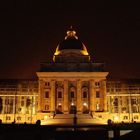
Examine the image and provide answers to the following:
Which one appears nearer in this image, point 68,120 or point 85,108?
point 68,120

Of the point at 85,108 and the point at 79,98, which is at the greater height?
the point at 79,98

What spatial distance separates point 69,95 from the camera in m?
84.4

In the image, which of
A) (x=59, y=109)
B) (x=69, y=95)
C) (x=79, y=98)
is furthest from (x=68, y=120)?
(x=69, y=95)

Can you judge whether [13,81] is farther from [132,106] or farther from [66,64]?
[132,106]

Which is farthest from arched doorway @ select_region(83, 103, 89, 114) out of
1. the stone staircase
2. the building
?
the stone staircase

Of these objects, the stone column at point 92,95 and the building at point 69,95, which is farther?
the building at point 69,95

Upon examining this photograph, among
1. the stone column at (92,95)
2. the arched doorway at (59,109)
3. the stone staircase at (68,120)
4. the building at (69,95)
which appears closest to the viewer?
the stone staircase at (68,120)

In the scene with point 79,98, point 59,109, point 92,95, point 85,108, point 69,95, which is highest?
point 69,95

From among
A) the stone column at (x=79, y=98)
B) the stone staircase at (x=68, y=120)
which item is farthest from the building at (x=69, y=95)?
the stone staircase at (x=68, y=120)

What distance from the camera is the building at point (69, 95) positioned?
83.3 metres

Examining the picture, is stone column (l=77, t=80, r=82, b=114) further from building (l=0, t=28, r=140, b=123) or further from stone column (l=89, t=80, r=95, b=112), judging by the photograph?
stone column (l=89, t=80, r=95, b=112)

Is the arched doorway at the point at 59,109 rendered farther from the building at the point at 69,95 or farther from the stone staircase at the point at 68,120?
the stone staircase at the point at 68,120

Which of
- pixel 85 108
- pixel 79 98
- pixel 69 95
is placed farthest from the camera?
pixel 69 95

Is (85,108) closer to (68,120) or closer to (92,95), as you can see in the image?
(92,95)
